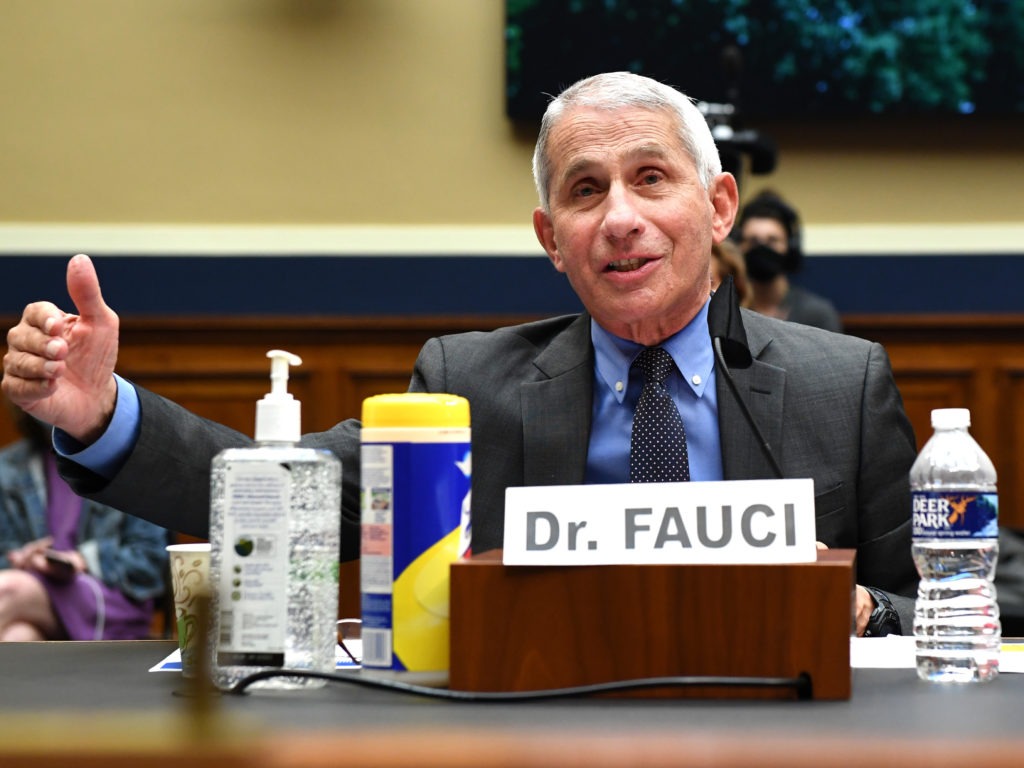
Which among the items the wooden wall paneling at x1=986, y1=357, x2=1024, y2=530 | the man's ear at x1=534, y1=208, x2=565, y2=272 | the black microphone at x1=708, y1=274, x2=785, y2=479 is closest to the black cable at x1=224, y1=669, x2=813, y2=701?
the black microphone at x1=708, y1=274, x2=785, y2=479

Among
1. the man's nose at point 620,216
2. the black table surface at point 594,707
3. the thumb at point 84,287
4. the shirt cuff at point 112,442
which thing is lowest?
the black table surface at point 594,707

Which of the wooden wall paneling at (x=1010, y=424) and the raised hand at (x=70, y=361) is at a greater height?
the wooden wall paneling at (x=1010, y=424)

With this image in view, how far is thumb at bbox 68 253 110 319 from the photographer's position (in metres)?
1.17

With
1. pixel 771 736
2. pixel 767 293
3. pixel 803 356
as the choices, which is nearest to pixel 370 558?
pixel 771 736

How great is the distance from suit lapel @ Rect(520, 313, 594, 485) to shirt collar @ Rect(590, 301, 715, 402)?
2 centimetres

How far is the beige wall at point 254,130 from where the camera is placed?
16.1 ft

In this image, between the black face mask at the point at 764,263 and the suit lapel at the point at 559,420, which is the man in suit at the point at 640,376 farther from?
the black face mask at the point at 764,263

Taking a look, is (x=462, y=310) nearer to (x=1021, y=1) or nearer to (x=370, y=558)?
(x=1021, y=1)

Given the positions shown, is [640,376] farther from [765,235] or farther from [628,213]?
[765,235]

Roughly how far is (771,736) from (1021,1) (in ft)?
15.1

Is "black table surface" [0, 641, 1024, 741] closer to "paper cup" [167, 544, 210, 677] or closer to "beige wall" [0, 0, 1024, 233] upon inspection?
"paper cup" [167, 544, 210, 677]

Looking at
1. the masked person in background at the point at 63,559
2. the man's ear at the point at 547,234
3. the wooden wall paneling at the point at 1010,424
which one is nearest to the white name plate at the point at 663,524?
the man's ear at the point at 547,234

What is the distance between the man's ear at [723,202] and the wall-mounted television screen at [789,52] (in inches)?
119

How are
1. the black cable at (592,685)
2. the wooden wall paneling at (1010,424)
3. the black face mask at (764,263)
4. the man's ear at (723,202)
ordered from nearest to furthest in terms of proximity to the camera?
1. the black cable at (592,685)
2. the man's ear at (723,202)
3. the black face mask at (764,263)
4. the wooden wall paneling at (1010,424)
